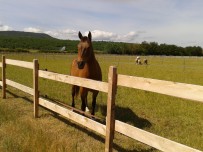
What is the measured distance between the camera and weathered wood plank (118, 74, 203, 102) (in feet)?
12.1

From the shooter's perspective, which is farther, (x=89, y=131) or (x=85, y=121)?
(x=89, y=131)

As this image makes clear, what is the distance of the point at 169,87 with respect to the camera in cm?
408

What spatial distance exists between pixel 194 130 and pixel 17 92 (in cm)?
776

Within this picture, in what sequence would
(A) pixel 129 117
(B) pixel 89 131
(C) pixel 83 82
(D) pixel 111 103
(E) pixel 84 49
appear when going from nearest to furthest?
1. (D) pixel 111 103
2. (C) pixel 83 82
3. (B) pixel 89 131
4. (E) pixel 84 49
5. (A) pixel 129 117

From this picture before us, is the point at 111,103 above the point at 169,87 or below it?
below

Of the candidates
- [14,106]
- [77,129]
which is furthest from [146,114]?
[14,106]

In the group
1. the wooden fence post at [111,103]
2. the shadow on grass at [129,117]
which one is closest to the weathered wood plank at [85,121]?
the wooden fence post at [111,103]

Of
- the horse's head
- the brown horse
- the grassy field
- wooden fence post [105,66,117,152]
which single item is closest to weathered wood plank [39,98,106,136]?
wooden fence post [105,66,117,152]

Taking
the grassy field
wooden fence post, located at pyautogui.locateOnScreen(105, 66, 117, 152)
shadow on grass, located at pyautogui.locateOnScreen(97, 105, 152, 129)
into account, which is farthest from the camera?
shadow on grass, located at pyautogui.locateOnScreen(97, 105, 152, 129)

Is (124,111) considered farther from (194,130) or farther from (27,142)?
(27,142)

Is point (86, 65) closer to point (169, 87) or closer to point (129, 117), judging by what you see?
point (129, 117)

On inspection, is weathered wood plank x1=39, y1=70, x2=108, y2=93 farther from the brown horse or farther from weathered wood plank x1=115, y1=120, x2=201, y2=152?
weathered wood plank x1=115, y1=120, x2=201, y2=152

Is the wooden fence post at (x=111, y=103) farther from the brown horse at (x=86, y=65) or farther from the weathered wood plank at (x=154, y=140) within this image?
the brown horse at (x=86, y=65)

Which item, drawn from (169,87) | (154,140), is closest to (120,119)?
(154,140)
